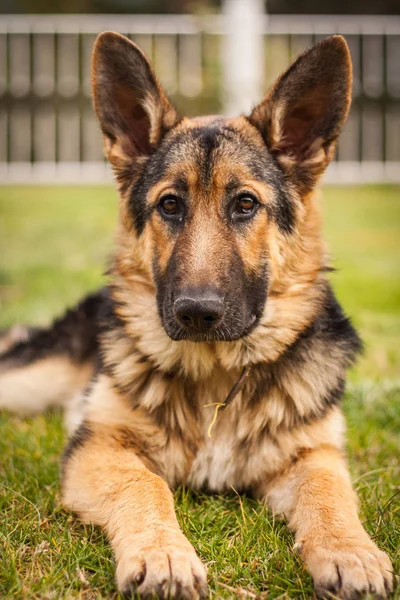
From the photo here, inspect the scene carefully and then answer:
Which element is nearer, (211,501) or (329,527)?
(329,527)

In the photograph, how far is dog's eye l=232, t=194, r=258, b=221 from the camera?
3.77 meters

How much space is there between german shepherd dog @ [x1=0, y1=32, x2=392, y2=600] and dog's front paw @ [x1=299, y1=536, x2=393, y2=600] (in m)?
0.40

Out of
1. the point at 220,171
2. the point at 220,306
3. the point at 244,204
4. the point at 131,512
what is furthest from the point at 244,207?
the point at 131,512

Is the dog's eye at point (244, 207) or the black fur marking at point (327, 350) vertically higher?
the dog's eye at point (244, 207)

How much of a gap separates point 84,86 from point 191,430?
1393cm

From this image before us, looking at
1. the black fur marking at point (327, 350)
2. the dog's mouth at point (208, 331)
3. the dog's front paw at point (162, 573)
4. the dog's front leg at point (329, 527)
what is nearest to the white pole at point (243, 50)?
the black fur marking at point (327, 350)

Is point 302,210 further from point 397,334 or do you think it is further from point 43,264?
point 43,264

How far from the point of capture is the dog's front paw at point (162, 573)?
267 cm

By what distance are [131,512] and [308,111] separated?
7.68 feet

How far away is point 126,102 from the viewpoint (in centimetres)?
412

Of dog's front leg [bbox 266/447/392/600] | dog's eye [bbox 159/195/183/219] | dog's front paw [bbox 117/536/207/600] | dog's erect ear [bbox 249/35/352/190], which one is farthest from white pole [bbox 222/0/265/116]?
dog's front paw [bbox 117/536/207/600]

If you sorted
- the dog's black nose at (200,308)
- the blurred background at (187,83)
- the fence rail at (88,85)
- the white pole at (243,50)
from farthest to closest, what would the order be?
the fence rail at (88,85)
the blurred background at (187,83)
the white pole at (243,50)
the dog's black nose at (200,308)

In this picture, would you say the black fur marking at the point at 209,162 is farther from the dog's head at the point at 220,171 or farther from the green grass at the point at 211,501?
the green grass at the point at 211,501

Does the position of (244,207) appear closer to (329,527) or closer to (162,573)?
(329,527)
